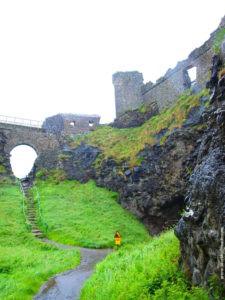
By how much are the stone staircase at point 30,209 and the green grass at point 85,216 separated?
70cm

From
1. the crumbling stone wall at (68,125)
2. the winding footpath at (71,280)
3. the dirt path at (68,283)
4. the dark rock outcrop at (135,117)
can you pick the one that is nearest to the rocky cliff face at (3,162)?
the crumbling stone wall at (68,125)

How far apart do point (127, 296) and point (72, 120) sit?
31131mm

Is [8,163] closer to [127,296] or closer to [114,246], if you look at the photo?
[114,246]

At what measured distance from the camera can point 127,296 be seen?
684cm

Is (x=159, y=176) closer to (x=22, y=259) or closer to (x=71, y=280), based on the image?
(x=22, y=259)

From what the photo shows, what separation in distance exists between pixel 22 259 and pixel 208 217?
893cm

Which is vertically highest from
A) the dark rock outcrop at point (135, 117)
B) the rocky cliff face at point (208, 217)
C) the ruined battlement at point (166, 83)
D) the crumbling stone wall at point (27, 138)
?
the ruined battlement at point (166, 83)

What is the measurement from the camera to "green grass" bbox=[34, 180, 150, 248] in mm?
17266

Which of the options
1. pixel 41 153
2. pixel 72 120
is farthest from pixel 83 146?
pixel 72 120

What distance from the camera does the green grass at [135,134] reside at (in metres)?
22.1

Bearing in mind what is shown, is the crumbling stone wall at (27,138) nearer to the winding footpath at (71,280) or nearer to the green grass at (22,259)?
the green grass at (22,259)

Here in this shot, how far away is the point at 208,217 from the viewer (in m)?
5.71

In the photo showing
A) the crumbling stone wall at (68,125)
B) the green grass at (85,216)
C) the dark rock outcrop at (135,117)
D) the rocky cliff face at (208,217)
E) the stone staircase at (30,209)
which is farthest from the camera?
the crumbling stone wall at (68,125)

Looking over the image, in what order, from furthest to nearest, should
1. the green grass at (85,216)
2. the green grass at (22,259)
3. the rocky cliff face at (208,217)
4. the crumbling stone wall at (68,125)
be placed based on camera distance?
the crumbling stone wall at (68,125)
the green grass at (85,216)
the green grass at (22,259)
the rocky cliff face at (208,217)
